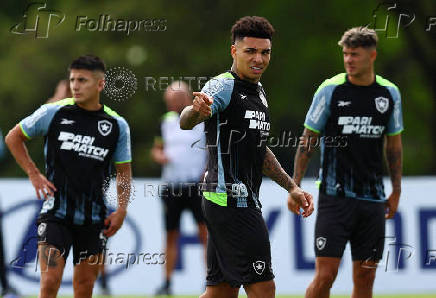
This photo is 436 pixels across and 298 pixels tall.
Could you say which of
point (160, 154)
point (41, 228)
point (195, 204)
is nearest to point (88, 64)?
point (41, 228)

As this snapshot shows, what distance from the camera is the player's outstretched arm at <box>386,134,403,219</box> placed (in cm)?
860

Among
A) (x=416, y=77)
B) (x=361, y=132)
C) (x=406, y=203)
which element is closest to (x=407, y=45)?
(x=416, y=77)

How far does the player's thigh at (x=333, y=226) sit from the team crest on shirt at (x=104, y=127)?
6.72 ft

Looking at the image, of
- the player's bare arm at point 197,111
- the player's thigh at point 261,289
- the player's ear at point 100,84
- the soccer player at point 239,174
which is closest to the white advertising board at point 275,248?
the player's ear at point 100,84

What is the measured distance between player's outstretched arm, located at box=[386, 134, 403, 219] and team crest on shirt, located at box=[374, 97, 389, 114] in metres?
0.33

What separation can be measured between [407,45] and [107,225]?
1817 centimetres

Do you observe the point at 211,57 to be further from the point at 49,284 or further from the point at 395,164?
the point at 49,284

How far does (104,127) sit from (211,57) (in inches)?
684

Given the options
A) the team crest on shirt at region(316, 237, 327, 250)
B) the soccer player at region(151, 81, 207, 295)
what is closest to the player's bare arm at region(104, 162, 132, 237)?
the team crest on shirt at region(316, 237, 327, 250)

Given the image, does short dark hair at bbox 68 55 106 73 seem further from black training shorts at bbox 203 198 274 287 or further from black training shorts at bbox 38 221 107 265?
black training shorts at bbox 203 198 274 287

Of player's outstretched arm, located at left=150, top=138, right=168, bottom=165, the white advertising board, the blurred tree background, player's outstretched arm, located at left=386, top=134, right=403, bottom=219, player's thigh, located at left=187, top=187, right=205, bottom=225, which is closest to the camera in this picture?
player's outstretched arm, located at left=386, top=134, right=403, bottom=219

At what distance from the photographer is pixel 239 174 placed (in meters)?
6.97

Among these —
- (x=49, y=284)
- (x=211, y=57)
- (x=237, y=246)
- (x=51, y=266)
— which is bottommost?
(x=49, y=284)

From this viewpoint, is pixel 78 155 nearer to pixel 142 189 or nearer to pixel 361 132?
pixel 361 132
